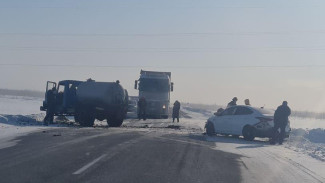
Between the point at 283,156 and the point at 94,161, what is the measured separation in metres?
6.78

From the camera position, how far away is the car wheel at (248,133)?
71.3ft

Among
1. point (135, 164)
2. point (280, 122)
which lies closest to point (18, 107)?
point (280, 122)

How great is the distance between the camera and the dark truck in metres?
29.0

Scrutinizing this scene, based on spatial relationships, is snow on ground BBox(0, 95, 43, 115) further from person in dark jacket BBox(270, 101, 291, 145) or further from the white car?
person in dark jacket BBox(270, 101, 291, 145)

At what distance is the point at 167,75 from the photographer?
41562 mm

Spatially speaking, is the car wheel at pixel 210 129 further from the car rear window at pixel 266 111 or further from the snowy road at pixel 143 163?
the snowy road at pixel 143 163

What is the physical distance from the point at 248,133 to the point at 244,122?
545 mm

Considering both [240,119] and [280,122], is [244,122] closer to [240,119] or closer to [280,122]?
[240,119]

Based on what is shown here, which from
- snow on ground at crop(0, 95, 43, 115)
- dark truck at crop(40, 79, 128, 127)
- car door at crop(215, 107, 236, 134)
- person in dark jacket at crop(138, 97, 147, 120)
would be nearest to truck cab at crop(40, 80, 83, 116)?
dark truck at crop(40, 79, 128, 127)

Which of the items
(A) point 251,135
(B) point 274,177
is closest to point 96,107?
(A) point 251,135

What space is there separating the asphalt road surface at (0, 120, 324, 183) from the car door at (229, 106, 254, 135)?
561 cm

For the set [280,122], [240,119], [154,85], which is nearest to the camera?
[280,122]

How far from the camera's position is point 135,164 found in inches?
459

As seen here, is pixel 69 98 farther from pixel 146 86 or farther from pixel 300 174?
pixel 300 174
